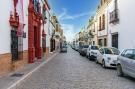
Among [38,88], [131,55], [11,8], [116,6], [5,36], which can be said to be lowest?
[38,88]

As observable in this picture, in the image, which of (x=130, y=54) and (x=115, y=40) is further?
(x=115, y=40)

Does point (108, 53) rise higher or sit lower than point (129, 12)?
lower

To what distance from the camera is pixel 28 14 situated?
2219 centimetres

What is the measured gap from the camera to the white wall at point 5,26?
1346cm

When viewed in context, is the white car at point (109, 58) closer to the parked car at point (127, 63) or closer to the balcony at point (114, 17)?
the parked car at point (127, 63)

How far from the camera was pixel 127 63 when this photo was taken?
1273cm

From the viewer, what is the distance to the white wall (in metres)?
13.5

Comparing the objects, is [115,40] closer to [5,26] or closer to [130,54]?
[130,54]

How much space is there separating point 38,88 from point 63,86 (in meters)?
0.99

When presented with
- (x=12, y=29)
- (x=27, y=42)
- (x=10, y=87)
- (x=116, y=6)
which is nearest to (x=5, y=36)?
(x=12, y=29)

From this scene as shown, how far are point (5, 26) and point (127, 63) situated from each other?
6.29m

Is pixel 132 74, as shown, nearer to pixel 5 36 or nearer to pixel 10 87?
pixel 10 87

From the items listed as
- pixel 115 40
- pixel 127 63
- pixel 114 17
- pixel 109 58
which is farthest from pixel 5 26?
pixel 115 40

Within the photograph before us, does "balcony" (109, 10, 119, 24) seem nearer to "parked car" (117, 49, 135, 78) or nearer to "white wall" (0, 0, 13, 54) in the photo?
"parked car" (117, 49, 135, 78)
